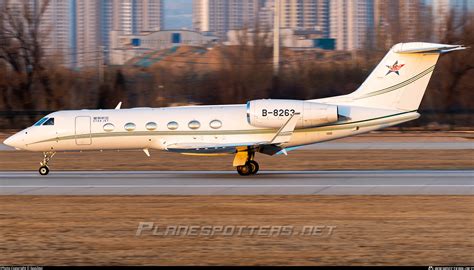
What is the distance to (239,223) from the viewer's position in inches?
639

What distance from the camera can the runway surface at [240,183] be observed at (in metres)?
21.5

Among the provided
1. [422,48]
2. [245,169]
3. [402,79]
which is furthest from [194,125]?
[422,48]

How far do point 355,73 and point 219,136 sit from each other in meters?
41.7

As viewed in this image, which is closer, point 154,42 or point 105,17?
point 154,42

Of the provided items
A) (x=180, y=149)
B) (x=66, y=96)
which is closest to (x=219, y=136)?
(x=180, y=149)

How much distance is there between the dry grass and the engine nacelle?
5.41m

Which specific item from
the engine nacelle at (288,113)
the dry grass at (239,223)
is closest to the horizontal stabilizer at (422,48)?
the engine nacelle at (288,113)

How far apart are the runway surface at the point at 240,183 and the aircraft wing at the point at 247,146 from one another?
0.88 m

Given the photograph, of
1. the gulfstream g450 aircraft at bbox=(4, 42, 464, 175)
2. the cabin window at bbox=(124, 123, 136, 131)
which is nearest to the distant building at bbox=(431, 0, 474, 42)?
the gulfstream g450 aircraft at bbox=(4, 42, 464, 175)

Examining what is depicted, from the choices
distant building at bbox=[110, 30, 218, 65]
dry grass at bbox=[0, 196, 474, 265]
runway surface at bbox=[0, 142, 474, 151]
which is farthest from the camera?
distant building at bbox=[110, 30, 218, 65]

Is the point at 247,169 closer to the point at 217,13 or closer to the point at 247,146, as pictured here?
the point at 247,146

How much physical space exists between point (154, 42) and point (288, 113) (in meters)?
82.4

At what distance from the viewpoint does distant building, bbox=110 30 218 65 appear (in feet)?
322

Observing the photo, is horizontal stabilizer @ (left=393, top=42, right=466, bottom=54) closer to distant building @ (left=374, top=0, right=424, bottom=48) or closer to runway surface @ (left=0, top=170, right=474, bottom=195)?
runway surface @ (left=0, top=170, right=474, bottom=195)
